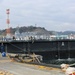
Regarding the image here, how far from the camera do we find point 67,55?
6069 cm

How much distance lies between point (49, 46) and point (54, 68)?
41634 mm

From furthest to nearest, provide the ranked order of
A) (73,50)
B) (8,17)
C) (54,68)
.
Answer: (8,17) < (73,50) < (54,68)

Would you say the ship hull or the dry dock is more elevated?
the dry dock

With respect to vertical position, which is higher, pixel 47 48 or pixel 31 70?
pixel 31 70

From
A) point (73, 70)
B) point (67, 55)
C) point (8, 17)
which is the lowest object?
point (67, 55)

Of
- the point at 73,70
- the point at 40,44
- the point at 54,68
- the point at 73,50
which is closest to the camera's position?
the point at 73,70

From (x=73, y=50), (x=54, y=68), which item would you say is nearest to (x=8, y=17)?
(x=73, y=50)

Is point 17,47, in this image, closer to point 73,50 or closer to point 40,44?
point 40,44

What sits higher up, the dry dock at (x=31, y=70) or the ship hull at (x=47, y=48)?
the dry dock at (x=31, y=70)

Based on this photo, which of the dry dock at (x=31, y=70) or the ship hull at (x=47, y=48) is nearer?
the dry dock at (x=31, y=70)

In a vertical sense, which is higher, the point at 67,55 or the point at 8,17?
the point at 8,17

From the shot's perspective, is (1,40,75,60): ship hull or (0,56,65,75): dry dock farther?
(1,40,75,60): ship hull

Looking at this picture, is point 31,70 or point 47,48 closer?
point 31,70

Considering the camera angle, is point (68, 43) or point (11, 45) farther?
point (68, 43)
